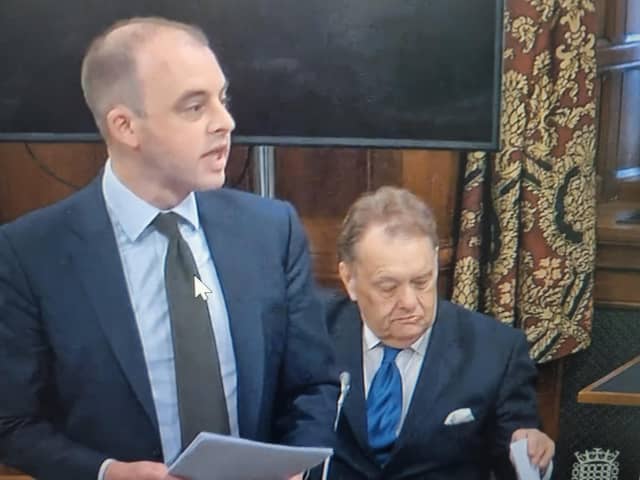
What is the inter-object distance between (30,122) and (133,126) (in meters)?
0.26

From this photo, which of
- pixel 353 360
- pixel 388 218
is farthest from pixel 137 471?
pixel 388 218

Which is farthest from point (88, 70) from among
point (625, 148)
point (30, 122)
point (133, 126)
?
point (625, 148)

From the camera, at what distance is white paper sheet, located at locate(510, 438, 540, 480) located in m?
1.45

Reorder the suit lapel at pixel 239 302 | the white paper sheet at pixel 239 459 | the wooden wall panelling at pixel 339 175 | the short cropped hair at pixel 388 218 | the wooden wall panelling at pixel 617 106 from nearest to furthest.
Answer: the white paper sheet at pixel 239 459
the suit lapel at pixel 239 302
the short cropped hair at pixel 388 218
the wooden wall panelling at pixel 339 175
the wooden wall panelling at pixel 617 106

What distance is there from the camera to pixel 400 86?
1.39m

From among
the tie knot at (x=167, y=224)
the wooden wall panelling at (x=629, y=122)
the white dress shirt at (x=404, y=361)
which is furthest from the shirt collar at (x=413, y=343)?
the wooden wall panelling at (x=629, y=122)

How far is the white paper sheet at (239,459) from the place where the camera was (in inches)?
46.7

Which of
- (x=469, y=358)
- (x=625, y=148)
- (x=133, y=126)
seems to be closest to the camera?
(x=133, y=126)

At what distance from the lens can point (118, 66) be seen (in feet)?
3.92

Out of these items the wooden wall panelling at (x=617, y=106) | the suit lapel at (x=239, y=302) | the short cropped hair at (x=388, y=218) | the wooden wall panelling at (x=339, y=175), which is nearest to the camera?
the suit lapel at (x=239, y=302)

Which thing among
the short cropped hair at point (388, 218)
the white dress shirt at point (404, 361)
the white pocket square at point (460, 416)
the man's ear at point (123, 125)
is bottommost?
the white pocket square at point (460, 416)

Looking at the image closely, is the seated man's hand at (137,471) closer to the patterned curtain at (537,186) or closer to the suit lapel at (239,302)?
the suit lapel at (239,302)

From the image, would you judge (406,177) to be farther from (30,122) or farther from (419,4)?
(30,122)

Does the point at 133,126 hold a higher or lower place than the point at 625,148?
higher
